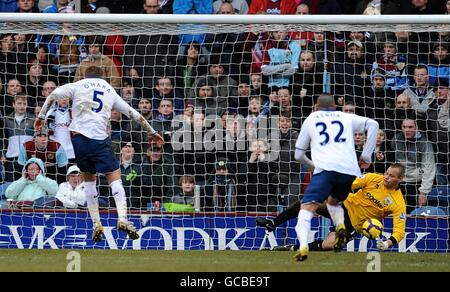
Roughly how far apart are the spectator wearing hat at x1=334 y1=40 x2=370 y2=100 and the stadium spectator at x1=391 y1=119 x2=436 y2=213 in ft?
3.17

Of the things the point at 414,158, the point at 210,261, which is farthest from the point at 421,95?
the point at 210,261

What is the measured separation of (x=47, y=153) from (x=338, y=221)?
5.67m

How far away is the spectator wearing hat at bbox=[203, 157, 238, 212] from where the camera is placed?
18.4 metres

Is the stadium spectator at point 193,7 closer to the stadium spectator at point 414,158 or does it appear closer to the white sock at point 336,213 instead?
the stadium spectator at point 414,158

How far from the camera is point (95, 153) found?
53.3 ft

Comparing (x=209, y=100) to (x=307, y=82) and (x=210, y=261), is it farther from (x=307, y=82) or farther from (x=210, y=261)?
(x=210, y=261)

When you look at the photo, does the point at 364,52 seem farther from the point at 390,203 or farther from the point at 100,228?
the point at 100,228

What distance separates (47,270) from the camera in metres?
13.7

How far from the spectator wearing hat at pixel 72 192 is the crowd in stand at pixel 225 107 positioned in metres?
0.02

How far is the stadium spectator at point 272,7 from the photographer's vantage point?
795 inches

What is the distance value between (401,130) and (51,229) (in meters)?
5.55

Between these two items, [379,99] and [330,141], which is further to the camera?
[379,99]

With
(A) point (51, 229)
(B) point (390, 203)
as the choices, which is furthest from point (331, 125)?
(A) point (51, 229)

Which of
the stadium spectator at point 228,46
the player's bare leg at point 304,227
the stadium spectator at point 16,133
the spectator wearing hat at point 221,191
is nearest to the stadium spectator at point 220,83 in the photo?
the stadium spectator at point 228,46
